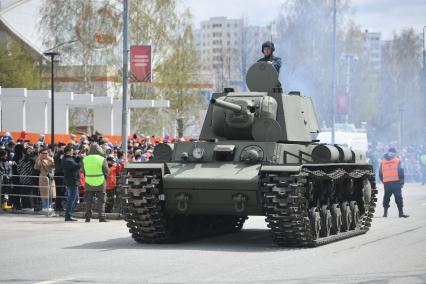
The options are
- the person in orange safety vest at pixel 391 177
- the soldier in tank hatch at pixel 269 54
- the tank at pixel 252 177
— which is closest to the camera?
the tank at pixel 252 177

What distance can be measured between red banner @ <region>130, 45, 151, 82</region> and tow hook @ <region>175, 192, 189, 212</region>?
14096 mm

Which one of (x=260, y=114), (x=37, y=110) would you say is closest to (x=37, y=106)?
(x=37, y=110)

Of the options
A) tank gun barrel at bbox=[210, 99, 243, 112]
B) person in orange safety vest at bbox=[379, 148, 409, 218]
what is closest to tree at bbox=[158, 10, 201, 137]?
person in orange safety vest at bbox=[379, 148, 409, 218]

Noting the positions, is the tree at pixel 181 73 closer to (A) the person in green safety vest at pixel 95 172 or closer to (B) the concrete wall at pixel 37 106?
(B) the concrete wall at pixel 37 106

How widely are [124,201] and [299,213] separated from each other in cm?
292

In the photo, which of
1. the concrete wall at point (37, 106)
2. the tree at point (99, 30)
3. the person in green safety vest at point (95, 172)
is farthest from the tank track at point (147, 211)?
the tree at point (99, 30)

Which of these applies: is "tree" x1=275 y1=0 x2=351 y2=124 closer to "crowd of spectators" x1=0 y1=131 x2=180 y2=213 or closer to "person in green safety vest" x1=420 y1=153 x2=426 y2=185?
"person in green safety vest" x1=420 y1=153 x2=426 y2=185

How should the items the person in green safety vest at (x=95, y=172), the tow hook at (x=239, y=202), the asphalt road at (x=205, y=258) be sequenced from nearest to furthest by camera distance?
the asphalt road at (x=205, y=258)
the tow hook at (x=239, y=202)
the person in green safety vest at (x=95, y=172)

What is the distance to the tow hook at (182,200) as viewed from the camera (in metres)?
18.0

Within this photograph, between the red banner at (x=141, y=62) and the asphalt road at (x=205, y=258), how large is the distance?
10.1 meters

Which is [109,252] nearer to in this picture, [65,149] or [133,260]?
[133,260]

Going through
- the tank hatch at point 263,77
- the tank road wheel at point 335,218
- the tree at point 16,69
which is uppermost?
the tree at point 16,69

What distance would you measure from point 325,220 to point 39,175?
30.7 ft

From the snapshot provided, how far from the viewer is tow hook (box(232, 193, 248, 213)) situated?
1761 centimetres
